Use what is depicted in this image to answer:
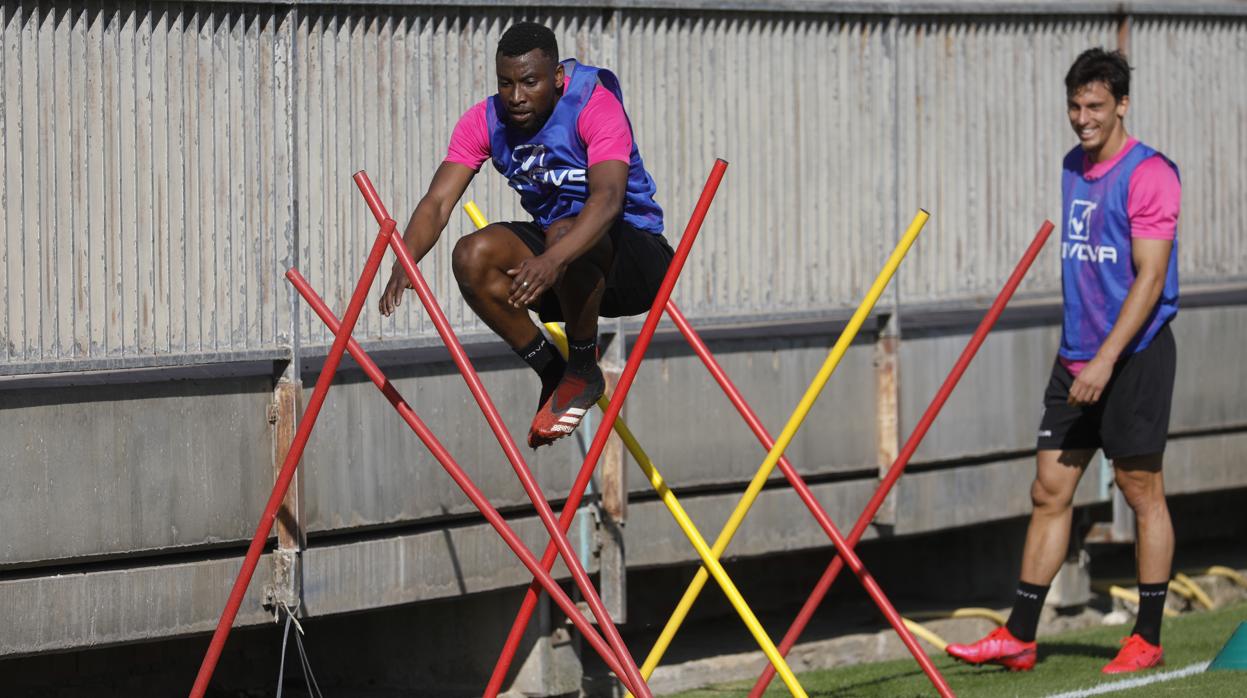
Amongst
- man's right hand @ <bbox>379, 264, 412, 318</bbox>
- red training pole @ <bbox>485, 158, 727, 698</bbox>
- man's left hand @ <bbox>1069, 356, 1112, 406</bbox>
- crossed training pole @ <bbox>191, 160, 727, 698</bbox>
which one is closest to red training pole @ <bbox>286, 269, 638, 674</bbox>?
crossed training pole @ <bbox>191, 160, 727, 698</bbox>

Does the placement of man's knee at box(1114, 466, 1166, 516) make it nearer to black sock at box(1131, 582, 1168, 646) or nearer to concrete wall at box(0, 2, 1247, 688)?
Result: black sock at box(1131, 582, 1168, 646)

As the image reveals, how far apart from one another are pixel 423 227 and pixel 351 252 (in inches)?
44.3

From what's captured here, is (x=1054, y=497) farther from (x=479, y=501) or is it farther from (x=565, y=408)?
(x=479, y=501)

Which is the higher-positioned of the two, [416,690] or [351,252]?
[351,252]

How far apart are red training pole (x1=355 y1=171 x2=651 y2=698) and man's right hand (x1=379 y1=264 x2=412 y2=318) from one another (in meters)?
0.08

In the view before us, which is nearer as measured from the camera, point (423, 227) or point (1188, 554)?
point (423, 227)

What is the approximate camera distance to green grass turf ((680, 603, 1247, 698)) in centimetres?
699

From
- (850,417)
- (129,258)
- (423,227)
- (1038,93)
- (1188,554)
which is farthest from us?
(1188,554)

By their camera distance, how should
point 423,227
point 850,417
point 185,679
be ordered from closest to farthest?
point 423,227 → point 185,679 → point 850,417

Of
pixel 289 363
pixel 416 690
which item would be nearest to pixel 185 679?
pixel 416 690

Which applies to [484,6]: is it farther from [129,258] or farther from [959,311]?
[959,311]

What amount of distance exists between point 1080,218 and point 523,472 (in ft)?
9.25

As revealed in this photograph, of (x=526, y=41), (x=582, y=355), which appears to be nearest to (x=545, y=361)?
(x=582, y=355)

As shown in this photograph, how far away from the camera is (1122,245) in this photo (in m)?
7.30
